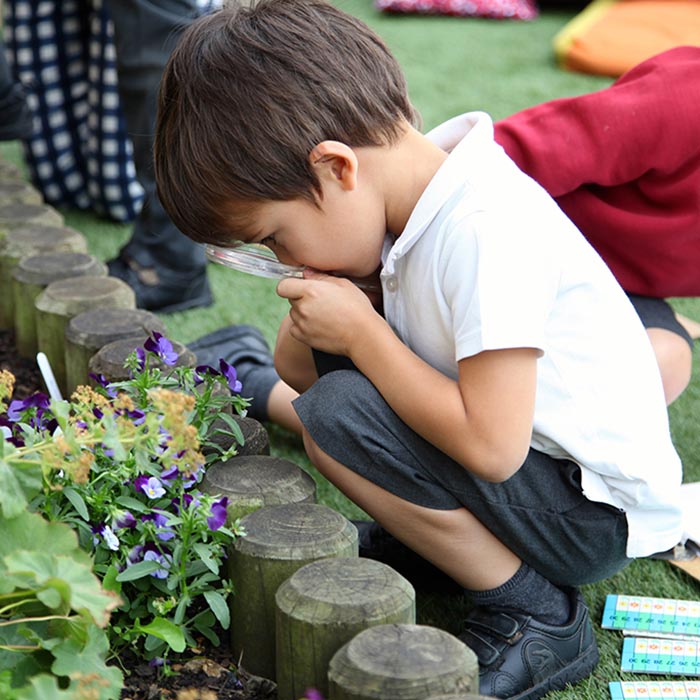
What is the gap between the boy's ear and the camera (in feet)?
4.05

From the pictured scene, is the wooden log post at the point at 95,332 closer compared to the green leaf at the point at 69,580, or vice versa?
the green leaf at the point at 69,580

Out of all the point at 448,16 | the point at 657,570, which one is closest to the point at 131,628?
the point at 657,570

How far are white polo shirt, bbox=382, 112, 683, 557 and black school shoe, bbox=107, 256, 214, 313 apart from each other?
106 centimetres

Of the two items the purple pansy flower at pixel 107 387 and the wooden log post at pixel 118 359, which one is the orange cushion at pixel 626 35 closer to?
the wooden log post at pixel 118 359

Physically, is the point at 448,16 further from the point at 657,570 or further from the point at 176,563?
the point at 176,563

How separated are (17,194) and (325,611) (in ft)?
5.51

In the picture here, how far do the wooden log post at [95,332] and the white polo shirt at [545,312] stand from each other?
1.58 ft

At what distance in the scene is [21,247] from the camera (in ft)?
6.84

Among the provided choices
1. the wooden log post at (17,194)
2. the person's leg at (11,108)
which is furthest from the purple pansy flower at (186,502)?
the person's leg at (11,108)

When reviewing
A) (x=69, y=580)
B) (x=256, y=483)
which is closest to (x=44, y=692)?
(x=69, y=580)

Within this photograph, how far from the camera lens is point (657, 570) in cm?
157

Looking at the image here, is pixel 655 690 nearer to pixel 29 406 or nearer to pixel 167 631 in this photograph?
pixel 167 631

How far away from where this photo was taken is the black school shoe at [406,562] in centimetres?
153

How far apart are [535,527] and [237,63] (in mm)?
656
